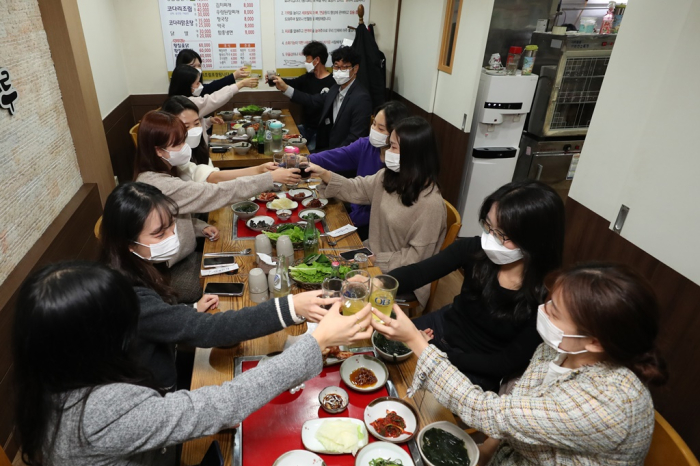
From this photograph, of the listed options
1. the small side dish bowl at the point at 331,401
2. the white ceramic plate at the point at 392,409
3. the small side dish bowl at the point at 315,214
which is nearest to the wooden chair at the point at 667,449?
the white ceramic plate at the point at 392,409

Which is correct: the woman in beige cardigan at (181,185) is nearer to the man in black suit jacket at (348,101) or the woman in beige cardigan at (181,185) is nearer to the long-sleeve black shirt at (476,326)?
the long-sleeve black shirt at (476,326)

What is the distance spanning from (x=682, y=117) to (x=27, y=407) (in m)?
2.64

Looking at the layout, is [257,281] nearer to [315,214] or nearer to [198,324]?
[198,324]

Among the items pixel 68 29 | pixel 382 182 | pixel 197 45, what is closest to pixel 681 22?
pixel 382 182

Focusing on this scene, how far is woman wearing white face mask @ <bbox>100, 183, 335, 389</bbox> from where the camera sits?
1.42 m

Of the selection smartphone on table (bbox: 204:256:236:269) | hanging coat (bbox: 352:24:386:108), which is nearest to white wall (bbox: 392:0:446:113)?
hanging coat (bbox: 352:24:386:108)

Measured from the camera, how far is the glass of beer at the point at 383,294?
146cm

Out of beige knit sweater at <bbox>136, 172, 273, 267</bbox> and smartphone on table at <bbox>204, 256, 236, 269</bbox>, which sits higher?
beige knit sweater at <bbox>136, 172, 273, 267</bbox>

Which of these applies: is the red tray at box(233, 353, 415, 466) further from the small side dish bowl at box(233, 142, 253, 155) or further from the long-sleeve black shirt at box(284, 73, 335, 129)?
the long-sleeve black shirt at box(284, 73, 335, 129)

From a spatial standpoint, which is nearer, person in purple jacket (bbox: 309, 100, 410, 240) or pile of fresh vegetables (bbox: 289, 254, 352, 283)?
pile of fresh vegetables (bbox: 289, 254, 352, 283)

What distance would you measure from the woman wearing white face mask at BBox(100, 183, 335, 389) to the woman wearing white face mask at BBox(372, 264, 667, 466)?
0.54 m

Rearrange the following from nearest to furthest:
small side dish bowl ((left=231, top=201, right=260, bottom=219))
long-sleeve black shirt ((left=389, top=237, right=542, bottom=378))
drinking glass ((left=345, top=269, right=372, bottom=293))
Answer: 1. drinking glass ((left=345, top=269, right=372, bottom=293))
2. long-sleeve black shirt ((left=389, top=237, right=542, bottom=378))
3. small side dish bowl ((left=231, top=201, right=260, bottom=219))

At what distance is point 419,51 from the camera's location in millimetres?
4898

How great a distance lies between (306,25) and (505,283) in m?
4.97
